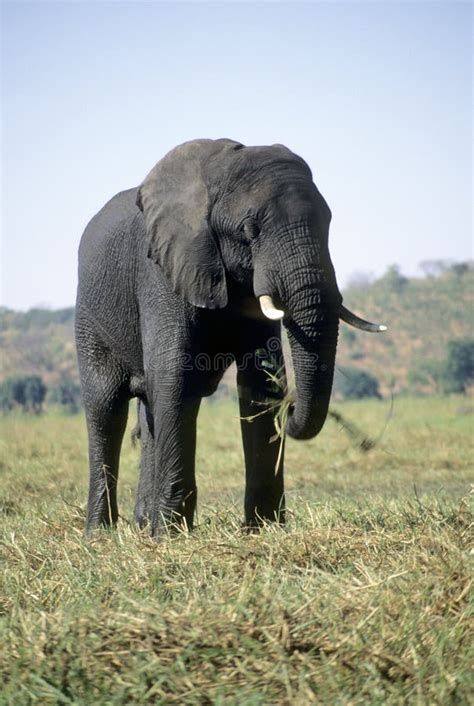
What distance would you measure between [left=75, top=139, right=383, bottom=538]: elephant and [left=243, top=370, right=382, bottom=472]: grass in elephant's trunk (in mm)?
39

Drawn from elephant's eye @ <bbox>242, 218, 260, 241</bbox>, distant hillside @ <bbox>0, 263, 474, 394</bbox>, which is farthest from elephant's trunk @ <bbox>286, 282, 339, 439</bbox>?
distant hillside @ <bbox>0, 263, 474, 394</bbox>

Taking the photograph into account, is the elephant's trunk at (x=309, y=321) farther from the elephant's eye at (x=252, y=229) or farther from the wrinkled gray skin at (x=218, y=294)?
the elephant's eye at (x=252, y=229)

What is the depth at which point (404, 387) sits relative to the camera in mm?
43406

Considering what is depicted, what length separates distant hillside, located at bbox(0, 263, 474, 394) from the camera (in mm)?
47812

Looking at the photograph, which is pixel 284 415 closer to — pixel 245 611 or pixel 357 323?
pixel 357 323

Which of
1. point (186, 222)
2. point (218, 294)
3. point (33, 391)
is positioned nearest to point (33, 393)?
point (33, 391)

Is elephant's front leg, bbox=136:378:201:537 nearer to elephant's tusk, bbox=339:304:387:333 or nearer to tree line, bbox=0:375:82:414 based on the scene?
elephant's tusk, bbox=339:304:387:333

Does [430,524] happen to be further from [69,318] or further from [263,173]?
Answer: [69,318]

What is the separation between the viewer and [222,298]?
693 centimetres

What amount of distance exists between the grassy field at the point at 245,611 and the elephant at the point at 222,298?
405 millimetres

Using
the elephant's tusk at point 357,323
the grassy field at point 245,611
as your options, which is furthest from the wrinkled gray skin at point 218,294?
the grassy field at point 245,611

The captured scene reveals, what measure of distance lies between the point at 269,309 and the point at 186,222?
916 millimetres

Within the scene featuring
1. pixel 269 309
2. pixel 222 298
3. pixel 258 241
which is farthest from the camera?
pixel 222 298

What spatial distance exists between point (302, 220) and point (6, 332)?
51.6 metres
